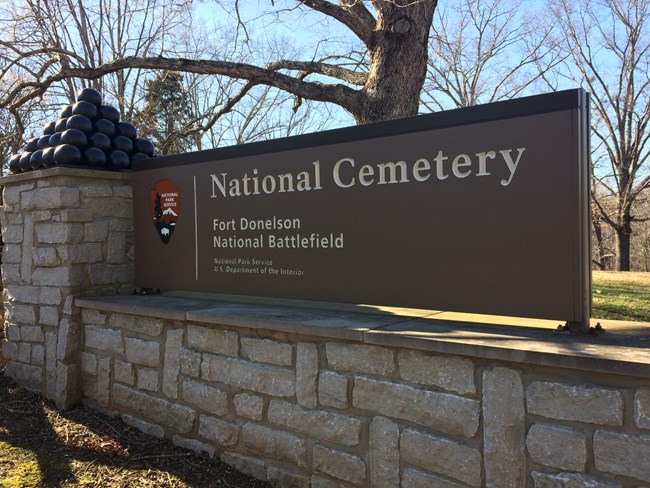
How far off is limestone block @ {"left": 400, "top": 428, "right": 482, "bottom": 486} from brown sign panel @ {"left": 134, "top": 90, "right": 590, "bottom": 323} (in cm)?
72

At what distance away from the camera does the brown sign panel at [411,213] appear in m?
2.55

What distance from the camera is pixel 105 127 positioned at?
16.3 feet

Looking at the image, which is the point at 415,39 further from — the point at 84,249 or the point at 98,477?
the point at 98,477

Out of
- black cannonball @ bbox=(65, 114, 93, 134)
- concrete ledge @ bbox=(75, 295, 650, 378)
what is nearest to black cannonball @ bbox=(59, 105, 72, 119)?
black cannonball @ bbox=(65, 114, 93, 134)

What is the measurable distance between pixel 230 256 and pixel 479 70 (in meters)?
20.3

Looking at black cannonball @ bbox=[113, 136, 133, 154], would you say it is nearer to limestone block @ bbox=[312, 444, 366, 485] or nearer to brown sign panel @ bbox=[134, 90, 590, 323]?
brown sign panel @ bbox=[134, 90, 590, 323]

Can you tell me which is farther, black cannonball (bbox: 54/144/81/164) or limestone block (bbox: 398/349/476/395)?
black cannonball (bbox: 54/144/81/164)

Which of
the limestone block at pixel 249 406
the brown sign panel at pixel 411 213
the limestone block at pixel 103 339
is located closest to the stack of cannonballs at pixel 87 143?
the brown sign panel at pixel 411 213

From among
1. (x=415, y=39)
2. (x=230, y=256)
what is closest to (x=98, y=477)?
(x=230, y=256)

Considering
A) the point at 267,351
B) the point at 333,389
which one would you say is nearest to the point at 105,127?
the point at 267,351

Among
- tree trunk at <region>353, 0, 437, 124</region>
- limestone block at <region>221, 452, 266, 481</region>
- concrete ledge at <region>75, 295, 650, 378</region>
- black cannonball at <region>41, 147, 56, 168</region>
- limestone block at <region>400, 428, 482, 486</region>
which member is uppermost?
tree trunk at <region>353, 0, 437, 124</region>

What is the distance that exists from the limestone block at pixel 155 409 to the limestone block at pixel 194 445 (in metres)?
0.06

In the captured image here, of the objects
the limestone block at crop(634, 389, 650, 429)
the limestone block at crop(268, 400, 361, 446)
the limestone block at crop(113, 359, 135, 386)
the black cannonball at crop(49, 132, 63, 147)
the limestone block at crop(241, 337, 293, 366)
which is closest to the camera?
the limestone block at crop(634, 389, 650, 429)

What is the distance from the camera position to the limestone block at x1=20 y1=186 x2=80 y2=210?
453 centimetres
